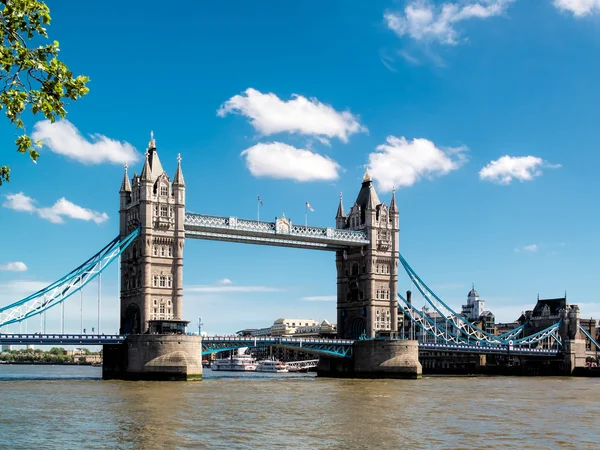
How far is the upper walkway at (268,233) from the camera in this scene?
92.2m

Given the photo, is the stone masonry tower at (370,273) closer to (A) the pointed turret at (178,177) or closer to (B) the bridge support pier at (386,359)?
(B) the bridge support pier at (386,359)

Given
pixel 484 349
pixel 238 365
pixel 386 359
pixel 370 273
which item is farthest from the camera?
pixel 238 365

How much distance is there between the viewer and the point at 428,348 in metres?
102

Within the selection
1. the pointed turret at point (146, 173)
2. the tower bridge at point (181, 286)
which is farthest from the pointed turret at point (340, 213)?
the pointed turret at point (146, 173)

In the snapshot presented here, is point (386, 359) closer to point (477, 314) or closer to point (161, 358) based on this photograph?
point (161, 358)

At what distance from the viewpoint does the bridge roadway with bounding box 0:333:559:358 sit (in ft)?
252

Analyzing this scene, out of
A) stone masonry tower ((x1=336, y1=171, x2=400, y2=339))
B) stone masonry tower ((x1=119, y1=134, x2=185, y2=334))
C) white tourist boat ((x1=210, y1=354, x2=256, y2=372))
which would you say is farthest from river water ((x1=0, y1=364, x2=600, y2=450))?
white tourist boat ((x1=210, y1=354, x2=256, y2=372))

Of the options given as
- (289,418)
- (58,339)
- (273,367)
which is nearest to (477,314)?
(273,367)

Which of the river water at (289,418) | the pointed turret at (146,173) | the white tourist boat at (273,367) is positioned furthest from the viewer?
the white tourist boat at (273,367)

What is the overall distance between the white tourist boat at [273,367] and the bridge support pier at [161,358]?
63824 mm

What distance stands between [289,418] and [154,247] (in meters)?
45.2

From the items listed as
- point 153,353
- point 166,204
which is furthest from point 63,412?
point 166,204

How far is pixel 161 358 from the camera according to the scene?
8100 cm

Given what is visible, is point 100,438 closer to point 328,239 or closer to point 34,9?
point 34,9
